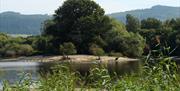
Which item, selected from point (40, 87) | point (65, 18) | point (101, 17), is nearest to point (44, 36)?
point (65, 18)

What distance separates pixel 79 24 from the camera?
93375mm

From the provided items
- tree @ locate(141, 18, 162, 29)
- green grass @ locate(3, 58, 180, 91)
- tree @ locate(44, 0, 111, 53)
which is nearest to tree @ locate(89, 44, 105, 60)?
tree @ locate(44, 0, 111, 53)

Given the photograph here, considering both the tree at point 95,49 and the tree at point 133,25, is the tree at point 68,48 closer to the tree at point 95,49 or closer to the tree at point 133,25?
the tree at point 95,49

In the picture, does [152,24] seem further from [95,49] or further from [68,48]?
[68,48]

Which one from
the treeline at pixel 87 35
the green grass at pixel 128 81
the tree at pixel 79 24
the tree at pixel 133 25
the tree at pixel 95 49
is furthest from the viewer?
the tree at pixel 133 25

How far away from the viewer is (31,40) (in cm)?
10788

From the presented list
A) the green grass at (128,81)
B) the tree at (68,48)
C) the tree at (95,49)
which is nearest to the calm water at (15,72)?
the green grass at (128,81)

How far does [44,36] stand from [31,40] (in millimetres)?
12168

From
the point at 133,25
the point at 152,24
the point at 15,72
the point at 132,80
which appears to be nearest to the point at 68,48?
the point at 133,25

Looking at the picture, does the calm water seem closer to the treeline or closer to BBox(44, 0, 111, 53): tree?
the treeline

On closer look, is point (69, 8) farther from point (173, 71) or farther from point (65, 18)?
point (173, 71)

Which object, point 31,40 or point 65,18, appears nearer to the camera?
point 65,18

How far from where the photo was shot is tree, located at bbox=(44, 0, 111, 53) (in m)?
91.0

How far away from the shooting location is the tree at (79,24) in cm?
9100
